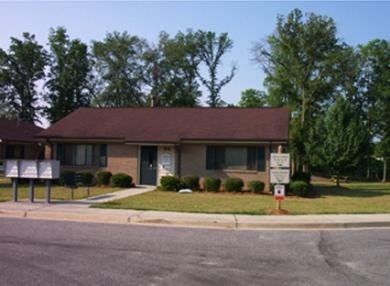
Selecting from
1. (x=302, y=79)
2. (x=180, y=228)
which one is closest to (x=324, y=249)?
(x=180, y=228)

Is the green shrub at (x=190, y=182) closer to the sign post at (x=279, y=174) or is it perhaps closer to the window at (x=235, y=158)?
the window at (x=235, y=158)

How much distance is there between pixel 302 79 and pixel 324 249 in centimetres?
4619

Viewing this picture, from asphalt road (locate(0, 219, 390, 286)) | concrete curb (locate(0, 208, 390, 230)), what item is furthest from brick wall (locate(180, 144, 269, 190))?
asphalt road (locate(0, 219, 390, 286))

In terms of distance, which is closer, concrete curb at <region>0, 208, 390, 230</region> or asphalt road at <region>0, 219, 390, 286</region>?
asphalt road at <region>0, 219, 390, 286</region>

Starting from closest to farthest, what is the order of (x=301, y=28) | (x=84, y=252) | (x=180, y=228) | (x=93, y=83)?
(x=84, y=252)
(x=180, y=228)
(x=301, y=28)
(x=93, y=83)

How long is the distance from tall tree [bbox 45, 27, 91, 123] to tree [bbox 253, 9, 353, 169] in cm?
2443

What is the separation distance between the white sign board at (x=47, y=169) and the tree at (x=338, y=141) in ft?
68.9

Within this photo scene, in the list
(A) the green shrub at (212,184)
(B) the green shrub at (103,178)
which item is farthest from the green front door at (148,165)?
(A) the green shrub at (212,184)

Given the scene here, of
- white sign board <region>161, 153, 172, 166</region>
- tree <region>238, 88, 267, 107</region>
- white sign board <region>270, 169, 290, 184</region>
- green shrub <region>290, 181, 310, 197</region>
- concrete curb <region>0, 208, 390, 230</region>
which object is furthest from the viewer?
tree <region>238, 88, 267, 107</region>

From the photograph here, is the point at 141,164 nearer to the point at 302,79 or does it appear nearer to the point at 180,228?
the point at 180,228

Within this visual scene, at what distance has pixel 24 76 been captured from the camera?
6912cm

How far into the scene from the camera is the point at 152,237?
41.2 feet

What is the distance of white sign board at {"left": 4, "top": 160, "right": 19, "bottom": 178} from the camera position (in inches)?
781

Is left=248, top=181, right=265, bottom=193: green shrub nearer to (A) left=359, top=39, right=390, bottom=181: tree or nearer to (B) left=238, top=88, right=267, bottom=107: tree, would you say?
(A) left=359, top=39, right=390, bottom=181: tree
